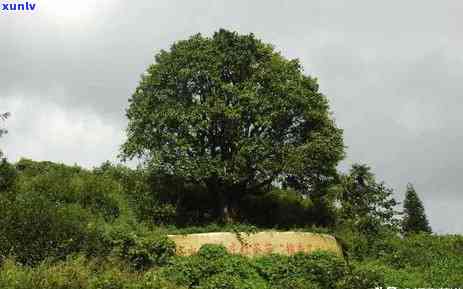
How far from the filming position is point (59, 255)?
25.2 meters

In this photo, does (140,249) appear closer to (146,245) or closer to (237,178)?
(146,245)

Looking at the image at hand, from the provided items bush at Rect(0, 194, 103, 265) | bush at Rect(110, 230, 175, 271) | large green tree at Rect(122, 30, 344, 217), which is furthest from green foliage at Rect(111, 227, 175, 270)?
large green tree at Rect(122, 30, 344, 217)

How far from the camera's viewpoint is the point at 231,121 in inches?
1369

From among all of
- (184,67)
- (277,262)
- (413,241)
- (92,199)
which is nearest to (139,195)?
(92,199)

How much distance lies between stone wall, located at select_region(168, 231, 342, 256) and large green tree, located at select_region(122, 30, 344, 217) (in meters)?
3.87

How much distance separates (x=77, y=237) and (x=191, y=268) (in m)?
4.99

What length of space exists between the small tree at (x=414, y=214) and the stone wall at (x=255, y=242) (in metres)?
29.0

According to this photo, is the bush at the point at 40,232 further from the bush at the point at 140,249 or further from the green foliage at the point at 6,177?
the green foliage at the point at 6,177

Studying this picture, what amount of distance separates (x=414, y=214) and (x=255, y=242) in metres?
33.1

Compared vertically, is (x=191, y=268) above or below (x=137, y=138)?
below

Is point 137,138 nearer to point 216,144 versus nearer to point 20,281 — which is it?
point 216,144

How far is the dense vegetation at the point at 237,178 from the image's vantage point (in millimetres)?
31828

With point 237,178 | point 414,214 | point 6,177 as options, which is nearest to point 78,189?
point 6,177

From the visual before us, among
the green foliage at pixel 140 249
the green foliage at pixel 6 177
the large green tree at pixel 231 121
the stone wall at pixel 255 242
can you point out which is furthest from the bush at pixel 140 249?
the green foliage at pixel 6 177
